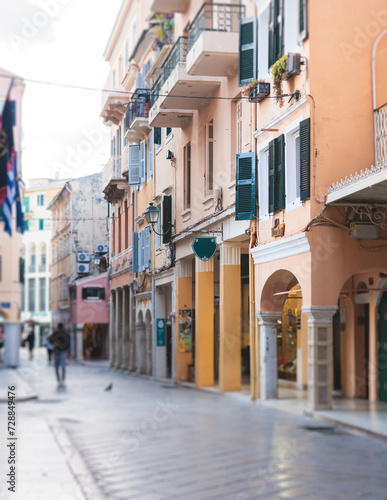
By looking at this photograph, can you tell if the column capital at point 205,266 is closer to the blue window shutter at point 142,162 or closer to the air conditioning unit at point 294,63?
the air conditioning unit at point 294,63

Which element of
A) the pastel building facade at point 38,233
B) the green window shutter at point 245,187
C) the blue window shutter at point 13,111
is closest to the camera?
the blue window shutter at point 13,111

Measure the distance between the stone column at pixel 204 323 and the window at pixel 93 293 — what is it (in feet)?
44.4

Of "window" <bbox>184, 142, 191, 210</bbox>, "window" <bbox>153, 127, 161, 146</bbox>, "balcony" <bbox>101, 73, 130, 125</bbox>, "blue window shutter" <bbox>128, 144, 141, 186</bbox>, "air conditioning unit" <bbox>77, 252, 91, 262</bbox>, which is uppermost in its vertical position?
"balcony" <bbox>101, 73, 130, 125</bbox>

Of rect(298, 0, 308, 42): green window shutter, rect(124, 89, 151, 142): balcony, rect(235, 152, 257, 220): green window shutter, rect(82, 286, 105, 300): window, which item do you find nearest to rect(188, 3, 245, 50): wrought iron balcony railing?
rect(235, 152, 257, 220): green window shutter

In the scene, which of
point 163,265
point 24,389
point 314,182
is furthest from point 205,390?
point 314,182

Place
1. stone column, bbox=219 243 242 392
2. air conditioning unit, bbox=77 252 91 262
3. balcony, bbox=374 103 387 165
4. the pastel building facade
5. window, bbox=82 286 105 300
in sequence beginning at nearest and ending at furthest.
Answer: the pastel building facade, balcony, bbox=374 103 387 165, stone column, bbox=219 243 242 392, air conditioning unit, bbox=77 252 91 262, window, bbox=82 286 105 300

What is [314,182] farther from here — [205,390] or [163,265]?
[163,265]

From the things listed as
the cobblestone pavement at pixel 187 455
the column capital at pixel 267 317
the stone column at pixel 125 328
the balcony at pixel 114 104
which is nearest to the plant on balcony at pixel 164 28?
the balcony at pixel 114 104

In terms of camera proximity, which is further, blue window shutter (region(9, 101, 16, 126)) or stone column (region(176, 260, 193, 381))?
stone column (region(176, 260, 193, 381))

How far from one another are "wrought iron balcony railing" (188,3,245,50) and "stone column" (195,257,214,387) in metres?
6.82

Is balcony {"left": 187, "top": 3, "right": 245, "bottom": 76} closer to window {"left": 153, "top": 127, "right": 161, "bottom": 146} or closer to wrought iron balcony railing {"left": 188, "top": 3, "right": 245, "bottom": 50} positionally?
wrought iron balcony railing {"left": 188, "top": 3, "right": 245, "bottom": 50}

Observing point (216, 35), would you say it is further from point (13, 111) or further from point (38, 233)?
point (13, 111)

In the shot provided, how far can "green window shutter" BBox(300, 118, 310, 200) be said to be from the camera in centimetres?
1608

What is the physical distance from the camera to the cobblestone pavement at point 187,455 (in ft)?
28.9
